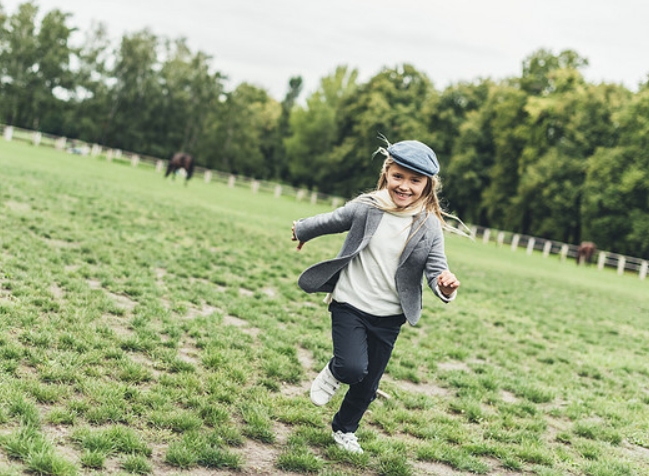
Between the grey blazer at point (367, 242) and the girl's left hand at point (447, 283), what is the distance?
258 mm

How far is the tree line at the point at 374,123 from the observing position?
44.1 meters

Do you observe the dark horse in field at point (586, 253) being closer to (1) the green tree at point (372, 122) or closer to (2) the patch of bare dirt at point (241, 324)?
(1) the green tree at point (372, 122)

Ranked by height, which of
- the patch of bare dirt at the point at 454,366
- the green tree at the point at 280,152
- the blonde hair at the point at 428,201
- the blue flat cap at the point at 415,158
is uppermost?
the green tree at the point at 280,152

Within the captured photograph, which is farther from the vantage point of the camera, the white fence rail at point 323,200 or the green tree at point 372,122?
the green tree at point 372,122

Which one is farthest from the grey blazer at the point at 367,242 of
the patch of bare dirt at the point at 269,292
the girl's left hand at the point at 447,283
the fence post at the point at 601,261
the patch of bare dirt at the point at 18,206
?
the fence post at the point at 601,261

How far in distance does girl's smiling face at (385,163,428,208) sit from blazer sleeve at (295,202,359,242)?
0.26m

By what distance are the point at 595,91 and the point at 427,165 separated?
45.8 m

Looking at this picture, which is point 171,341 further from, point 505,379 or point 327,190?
point 327,190

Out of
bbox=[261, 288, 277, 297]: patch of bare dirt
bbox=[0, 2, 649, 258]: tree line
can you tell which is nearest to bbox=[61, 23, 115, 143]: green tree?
bbox=[0, 2, 649, 258]: tree line

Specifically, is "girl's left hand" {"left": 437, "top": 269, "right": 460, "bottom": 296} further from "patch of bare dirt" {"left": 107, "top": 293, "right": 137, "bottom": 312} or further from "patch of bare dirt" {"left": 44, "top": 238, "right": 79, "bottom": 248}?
"patch of bare dirt" {"left": 44, "top": 238, "right": 79, "bottom": 248}

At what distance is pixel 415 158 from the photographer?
407 centimetres

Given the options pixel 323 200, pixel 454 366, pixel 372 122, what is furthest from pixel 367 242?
pixel 372 122

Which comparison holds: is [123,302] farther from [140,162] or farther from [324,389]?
[140,162]

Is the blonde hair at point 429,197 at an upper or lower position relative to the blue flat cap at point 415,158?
lower
